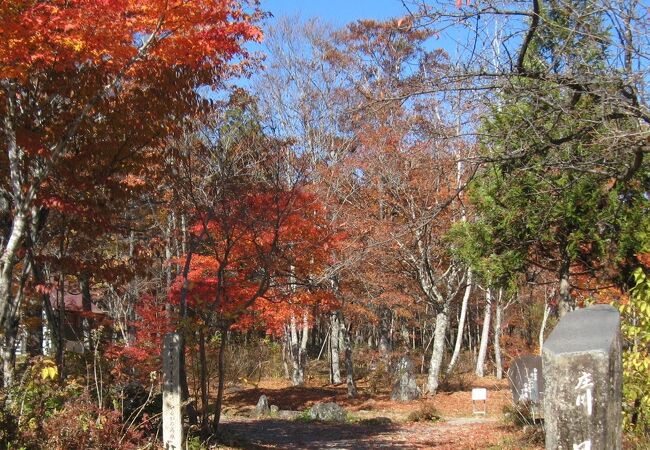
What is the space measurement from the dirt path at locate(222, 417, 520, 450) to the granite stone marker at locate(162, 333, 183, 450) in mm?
3089

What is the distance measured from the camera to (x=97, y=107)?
8.48 meters

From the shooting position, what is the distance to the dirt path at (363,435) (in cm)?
1204

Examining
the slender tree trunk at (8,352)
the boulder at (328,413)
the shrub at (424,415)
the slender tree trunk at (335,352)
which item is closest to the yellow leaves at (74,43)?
the slender tree trunk at (8,352)

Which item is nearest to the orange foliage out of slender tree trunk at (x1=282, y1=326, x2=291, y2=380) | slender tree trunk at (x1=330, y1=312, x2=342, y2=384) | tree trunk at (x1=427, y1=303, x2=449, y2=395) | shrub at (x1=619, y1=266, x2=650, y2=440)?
tree trunk at (x1=427, y1=303, x2=449, y2=395)

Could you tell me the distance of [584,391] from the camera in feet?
10.2

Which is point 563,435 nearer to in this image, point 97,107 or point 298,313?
point 97,107

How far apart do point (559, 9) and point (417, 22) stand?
54.9 inches

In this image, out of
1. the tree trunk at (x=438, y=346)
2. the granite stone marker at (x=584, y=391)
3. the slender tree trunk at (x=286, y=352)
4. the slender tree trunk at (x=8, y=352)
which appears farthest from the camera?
the slender tree trunk at (x=286, y=352)

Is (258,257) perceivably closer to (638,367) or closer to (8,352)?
(8,352)

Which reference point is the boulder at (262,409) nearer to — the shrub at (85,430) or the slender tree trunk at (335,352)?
the slender tree trunk at (335,352)

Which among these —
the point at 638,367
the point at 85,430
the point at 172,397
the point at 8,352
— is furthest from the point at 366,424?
the point at 638,367

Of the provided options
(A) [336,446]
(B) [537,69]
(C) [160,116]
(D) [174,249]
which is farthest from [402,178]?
(B) [537,69]

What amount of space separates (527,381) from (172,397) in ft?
19.7

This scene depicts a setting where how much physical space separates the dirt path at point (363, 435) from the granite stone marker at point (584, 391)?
821cm
